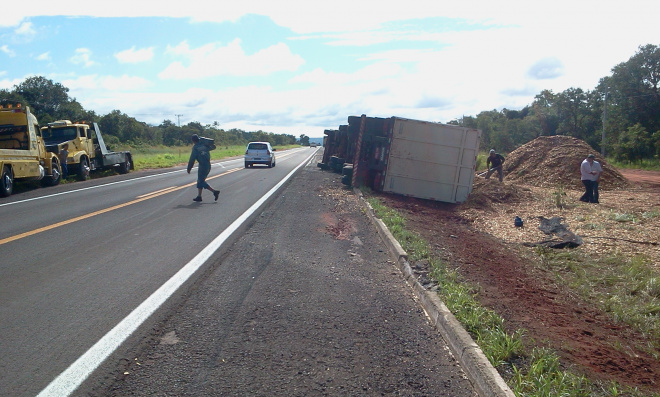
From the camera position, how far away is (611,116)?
138ft

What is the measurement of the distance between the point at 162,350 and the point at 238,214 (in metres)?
8.21

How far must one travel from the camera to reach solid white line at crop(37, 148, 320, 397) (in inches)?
159

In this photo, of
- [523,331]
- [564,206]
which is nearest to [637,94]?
[564,206]

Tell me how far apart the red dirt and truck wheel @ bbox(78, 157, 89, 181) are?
17522mm

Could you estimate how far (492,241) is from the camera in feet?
37.1

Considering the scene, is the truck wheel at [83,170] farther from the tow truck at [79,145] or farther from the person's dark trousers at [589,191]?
the person's dark trousers at [589,191]

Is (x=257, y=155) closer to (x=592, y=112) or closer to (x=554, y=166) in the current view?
(x=554, y=166)

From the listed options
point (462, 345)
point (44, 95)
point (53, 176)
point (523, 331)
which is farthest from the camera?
point (44, 95)

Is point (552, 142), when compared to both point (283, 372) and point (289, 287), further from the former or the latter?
point (283, 372)

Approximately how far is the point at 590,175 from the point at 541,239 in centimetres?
676

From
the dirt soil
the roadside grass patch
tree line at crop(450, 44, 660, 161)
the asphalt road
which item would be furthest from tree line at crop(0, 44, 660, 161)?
the asphalt road

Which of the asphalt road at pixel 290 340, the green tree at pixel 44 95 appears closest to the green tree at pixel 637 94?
the asphalt road at pixel 290 340

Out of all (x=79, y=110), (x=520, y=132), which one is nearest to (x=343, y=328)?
(x=520, y=132)

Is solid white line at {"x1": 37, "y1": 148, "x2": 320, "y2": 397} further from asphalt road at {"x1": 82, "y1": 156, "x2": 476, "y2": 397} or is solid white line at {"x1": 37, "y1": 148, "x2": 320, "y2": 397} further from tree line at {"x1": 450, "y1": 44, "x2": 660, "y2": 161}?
tree line at {"x1": 450, "y1": 44, "x2": 660, "y2": 161}
